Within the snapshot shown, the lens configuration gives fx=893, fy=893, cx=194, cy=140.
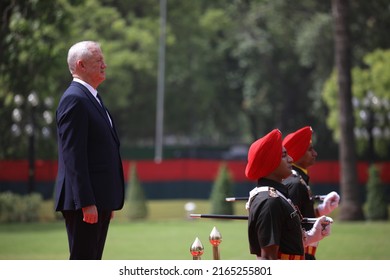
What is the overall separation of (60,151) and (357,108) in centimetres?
3016

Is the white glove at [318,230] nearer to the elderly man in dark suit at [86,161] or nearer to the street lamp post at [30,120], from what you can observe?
the elderly man in dark suit at [86,161]

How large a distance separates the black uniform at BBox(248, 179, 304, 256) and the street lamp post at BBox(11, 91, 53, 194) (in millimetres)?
19748

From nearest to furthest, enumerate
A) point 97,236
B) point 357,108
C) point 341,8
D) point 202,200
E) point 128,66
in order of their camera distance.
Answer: point 97,236
point 341,8
point 202,200
point 357,108
point 128,66

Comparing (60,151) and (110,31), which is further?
(110,31)

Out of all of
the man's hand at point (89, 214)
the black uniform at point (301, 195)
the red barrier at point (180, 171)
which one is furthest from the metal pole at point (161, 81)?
the man's hand at point (89, 214)

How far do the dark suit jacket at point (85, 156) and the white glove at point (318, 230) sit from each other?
1288mm

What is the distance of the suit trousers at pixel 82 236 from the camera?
19.2ft

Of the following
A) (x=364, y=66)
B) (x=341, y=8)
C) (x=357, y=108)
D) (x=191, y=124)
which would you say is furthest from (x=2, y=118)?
(x=191, y=124)

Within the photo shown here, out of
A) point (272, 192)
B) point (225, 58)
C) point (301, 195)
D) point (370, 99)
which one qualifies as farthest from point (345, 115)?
point (225, 58)

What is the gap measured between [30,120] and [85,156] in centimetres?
2369

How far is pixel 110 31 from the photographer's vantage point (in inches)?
1754

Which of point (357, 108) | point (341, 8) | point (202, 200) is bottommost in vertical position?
point (202, 200)

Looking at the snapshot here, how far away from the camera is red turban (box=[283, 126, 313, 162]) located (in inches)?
291
